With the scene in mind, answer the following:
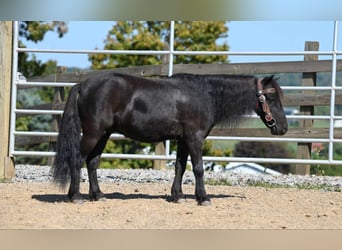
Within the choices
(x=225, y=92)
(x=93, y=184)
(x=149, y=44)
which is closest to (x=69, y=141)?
(x=93, y=184)

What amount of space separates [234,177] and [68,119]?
9.45ft

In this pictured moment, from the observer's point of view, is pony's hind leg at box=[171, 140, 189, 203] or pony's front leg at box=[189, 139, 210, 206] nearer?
pony's front leg at box=[189, 139, 210, 206]

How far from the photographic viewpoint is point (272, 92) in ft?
18.6

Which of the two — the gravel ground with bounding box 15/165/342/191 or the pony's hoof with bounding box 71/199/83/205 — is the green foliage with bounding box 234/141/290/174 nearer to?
the gravel ground with bounding box 15/165/342/191

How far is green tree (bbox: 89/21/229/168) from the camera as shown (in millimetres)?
12828

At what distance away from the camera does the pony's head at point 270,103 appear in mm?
5680

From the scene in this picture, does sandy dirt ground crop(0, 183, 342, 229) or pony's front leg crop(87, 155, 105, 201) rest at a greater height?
pony's front leg crop(87, 155, 105, 201)

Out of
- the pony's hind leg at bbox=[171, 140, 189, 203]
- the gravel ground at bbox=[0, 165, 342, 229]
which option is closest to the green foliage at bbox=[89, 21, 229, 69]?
the gravel ground at bbox=[0, 165, 342, 229]

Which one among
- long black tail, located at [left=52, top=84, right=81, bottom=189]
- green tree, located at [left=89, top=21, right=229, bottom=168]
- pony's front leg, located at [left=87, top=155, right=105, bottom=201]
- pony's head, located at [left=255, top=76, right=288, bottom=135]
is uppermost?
green tree, located at [left=89, top=21, right=229, bottom=168]

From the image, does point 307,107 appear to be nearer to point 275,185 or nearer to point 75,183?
point 275,185

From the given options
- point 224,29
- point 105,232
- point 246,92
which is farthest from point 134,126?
point 224,29

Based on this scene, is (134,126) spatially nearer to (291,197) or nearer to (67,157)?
(67,157)

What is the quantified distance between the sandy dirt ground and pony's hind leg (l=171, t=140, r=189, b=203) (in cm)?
12

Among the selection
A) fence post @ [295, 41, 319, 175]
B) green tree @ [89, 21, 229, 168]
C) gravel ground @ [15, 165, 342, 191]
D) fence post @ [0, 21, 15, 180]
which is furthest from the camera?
green tree @ [89, 21, 229, 168]
